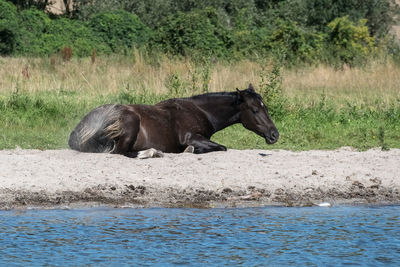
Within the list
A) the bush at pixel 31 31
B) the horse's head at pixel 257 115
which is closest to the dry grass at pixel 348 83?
the horse's head at pixel 257 115

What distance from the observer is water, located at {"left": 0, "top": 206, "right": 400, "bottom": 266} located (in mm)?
6672

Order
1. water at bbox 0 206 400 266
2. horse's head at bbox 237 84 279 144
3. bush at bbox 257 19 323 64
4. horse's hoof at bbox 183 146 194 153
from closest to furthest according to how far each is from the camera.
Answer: water at bbox 0 206 400 266 → horse's hoof at bbox 183 146 194 153 → horse's head at bbox 237 84 279 144 → bush at bbox 257 19 323 64

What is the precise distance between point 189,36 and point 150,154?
1508cm

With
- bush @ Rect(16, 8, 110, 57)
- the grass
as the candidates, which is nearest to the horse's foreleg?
the grass

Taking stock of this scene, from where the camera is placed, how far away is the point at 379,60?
23.0 m

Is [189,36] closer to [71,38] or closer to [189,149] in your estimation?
[71,38]

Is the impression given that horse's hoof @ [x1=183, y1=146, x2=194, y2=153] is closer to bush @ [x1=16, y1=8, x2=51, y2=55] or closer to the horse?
the horse

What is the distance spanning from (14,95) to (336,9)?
3327cm

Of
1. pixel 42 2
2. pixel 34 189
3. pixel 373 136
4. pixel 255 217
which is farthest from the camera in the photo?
pixel 42 2

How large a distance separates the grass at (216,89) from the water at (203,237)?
416cm

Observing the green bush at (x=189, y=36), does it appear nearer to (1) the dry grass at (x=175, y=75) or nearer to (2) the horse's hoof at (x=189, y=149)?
(1) the dry grass at (x=175, y=75)

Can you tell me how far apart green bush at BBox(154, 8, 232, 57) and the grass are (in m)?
2.90

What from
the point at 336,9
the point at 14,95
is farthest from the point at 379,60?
the point at 336,9

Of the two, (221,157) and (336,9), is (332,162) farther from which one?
(336,9)
